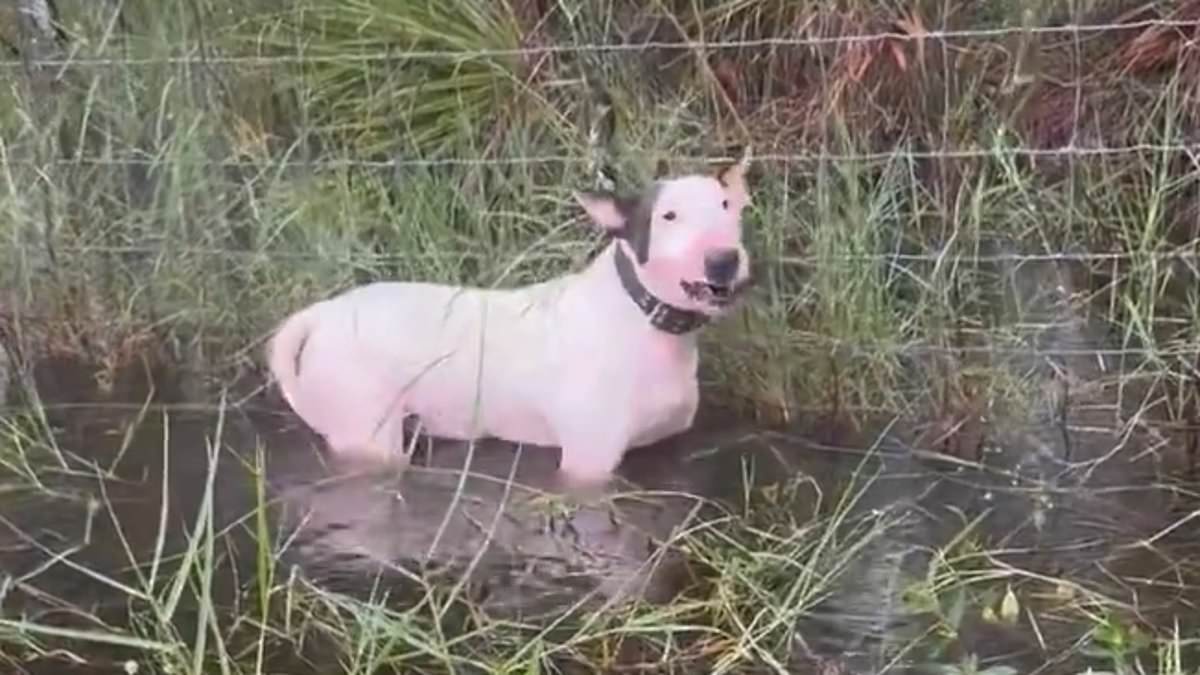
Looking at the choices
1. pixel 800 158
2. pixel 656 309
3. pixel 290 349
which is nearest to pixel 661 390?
pixel 656 309

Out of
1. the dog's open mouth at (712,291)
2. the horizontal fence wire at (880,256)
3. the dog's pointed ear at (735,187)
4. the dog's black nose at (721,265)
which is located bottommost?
the horizontal fence wire at (880,256)

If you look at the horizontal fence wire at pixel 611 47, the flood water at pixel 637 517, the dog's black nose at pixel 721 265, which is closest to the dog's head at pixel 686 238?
the dog's black nose at pixel 721 265

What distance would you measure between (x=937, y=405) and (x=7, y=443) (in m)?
0.72

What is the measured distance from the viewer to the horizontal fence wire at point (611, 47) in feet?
5.19

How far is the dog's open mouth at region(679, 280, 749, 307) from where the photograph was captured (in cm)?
123

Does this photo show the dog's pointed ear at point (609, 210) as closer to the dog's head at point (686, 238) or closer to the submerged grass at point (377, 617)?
the dog's head at point (686, 238)

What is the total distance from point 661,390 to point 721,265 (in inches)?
4.6

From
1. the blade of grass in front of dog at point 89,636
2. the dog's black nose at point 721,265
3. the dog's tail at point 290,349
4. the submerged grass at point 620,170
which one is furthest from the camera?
the submerged grass at point 620,170

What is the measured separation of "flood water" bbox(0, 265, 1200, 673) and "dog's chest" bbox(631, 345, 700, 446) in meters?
0.02

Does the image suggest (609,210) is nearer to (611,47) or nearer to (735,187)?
(735,187)

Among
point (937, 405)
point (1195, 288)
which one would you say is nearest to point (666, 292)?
point (937, 405)

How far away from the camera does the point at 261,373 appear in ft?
4.97

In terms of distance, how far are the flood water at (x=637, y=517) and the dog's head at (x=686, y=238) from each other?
5.1 inches

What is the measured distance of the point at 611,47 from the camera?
164 cm
